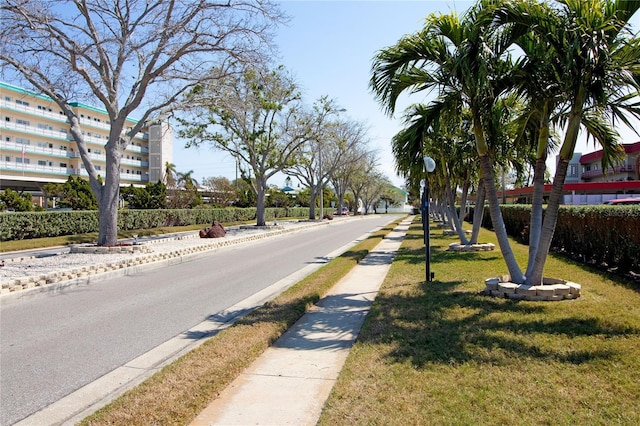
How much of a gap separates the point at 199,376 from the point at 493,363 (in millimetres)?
2962

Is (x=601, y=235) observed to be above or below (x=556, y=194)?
below

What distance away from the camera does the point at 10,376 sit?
16.5 ft

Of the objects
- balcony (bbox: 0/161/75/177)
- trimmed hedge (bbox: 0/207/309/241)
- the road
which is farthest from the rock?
balcony (bbox: 0/161/75/177)

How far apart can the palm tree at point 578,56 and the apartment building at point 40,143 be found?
42849 mm

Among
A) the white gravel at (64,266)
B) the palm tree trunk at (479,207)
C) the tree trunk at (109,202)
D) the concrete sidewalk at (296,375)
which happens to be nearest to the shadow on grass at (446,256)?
the palm tree trunk at (479,207)

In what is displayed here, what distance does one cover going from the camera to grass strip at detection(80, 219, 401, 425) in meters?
3.83

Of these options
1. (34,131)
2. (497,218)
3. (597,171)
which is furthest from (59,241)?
(597,171)

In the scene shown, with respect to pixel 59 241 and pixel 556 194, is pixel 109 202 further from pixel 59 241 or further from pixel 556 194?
pixel 556 194

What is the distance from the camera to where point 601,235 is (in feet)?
38.0

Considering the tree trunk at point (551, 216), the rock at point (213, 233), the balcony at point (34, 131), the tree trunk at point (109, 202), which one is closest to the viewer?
the tree trunk at point (551, 216)

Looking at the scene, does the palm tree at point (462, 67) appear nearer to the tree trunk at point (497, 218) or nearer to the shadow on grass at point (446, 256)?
the tree trunk at point (497, 218)

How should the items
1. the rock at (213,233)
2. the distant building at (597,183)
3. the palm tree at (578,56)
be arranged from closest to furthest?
the palm tree at (578,56), the rock at (213,233), the distant building at (597,183)

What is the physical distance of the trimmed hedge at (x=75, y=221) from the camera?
21.0 metres

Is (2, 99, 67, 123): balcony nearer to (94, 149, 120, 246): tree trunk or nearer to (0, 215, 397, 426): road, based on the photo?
(94, 149, 120, 246): tree trunk
